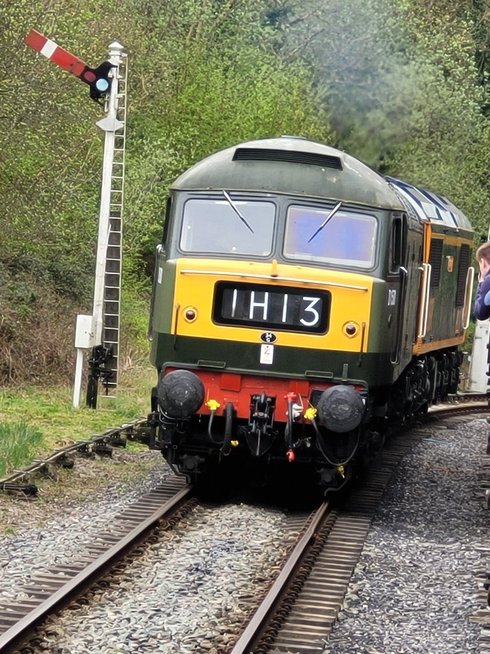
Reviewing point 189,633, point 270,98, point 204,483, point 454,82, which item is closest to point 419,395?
point 204,483

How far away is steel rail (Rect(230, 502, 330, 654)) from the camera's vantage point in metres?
6.97

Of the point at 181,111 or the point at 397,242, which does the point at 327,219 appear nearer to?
the point at 397,242

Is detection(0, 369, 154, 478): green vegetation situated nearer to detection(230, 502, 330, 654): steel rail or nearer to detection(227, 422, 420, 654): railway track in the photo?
detection(230, 502, 330, 654): steel rail

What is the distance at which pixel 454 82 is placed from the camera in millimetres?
31875

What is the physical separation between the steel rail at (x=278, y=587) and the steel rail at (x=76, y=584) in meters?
1.07

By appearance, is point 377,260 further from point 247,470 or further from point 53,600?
point 53,600

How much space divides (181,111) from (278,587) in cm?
2283

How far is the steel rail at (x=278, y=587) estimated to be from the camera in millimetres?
Result: 6969

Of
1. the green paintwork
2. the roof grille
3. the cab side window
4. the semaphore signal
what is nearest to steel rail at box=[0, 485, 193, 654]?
the green paintwork

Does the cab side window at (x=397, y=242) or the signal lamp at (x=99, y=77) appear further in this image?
the signal lamp at (x=99, y=77)

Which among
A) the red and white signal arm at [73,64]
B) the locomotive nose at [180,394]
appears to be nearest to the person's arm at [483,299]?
the locomotive nose at [180,394]

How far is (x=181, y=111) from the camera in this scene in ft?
98.8

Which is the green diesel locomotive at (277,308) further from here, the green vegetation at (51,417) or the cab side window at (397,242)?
the green vegetation at (51,417)

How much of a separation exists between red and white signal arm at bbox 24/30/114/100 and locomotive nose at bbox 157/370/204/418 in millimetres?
6670
